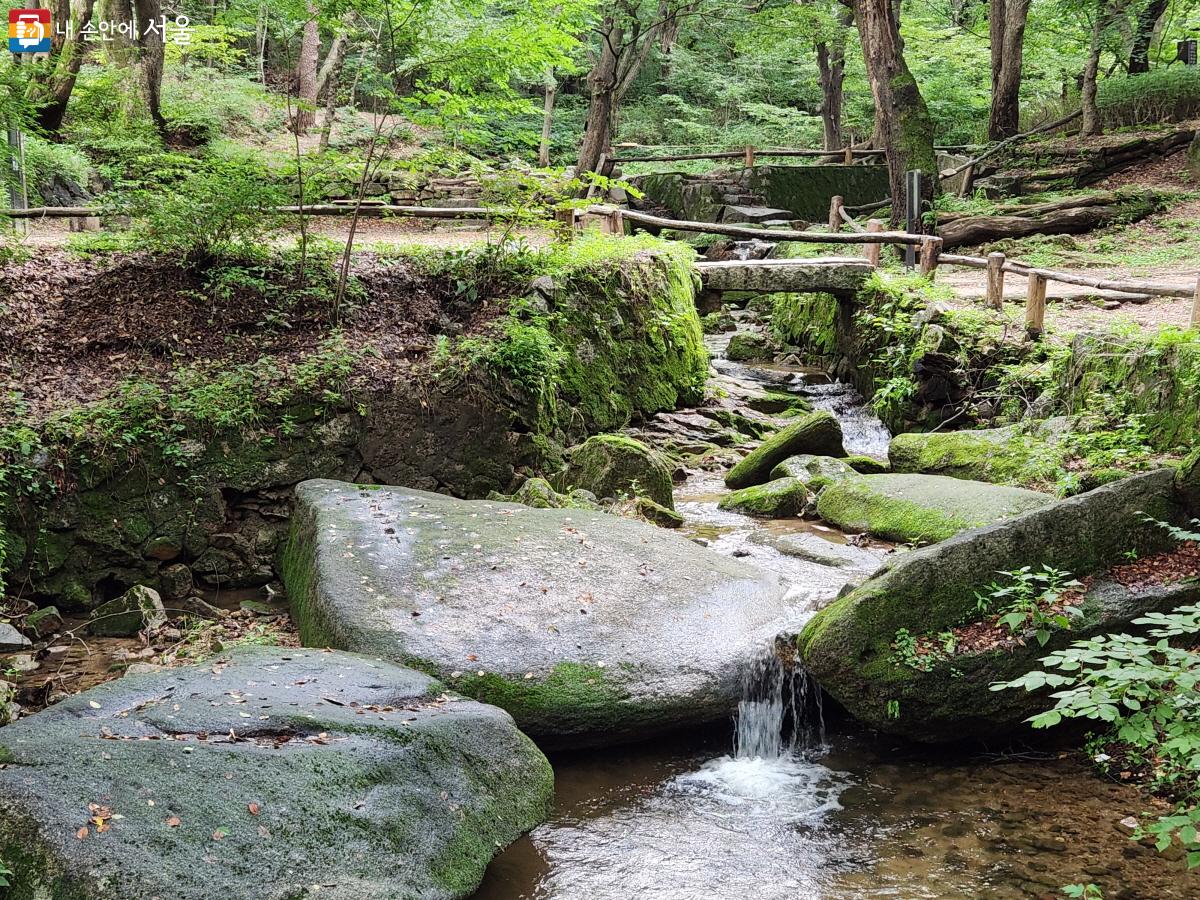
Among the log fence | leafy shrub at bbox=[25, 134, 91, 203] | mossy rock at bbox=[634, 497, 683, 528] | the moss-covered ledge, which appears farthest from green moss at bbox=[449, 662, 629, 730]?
leafy shrub at bbox=[25, 134, 91, 203]

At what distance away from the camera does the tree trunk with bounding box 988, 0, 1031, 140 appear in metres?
19.7

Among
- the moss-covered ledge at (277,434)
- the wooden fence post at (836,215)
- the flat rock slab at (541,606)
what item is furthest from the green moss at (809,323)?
the flat rock slab at (541,606)

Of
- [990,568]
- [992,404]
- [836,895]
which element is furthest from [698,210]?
[836,895]

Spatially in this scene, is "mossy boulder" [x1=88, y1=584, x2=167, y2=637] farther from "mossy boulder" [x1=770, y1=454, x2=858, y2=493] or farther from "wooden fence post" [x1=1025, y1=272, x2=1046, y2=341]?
"wooden fence post" [x1=1025, y1=272, x2=1046, y2=341]

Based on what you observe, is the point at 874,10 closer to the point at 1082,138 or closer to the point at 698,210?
the point at 698,210

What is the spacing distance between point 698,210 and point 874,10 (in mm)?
6773

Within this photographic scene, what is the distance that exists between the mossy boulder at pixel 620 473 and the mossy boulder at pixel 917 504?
143 cm

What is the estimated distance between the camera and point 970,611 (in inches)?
202

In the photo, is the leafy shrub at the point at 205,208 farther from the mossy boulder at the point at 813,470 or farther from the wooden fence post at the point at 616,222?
the wooden fence post at the point at 616,222

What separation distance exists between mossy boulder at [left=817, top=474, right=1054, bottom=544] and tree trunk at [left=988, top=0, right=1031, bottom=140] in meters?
15.1

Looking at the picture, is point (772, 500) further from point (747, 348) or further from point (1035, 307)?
point (747, 348)

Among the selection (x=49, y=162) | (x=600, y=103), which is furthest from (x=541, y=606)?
(x=600, y=103)

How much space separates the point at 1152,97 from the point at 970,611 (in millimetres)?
20605

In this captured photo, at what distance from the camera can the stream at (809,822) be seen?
4020 mm
